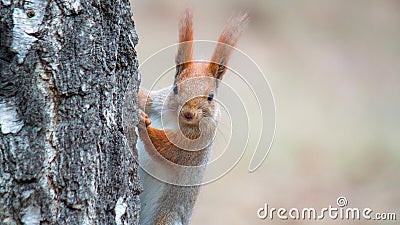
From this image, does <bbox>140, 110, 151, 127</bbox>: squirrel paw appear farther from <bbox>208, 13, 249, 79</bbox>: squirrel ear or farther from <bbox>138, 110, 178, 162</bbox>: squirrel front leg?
<bbox>208, 13, 249, 79</bbox>: squirrel ear

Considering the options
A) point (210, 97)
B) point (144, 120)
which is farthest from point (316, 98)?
point (144, 120)

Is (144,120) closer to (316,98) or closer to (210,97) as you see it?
(210,97)

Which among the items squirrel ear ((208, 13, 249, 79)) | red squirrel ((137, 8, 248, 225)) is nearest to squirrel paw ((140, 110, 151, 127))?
red squirrel ((137, 8, 248, 225))

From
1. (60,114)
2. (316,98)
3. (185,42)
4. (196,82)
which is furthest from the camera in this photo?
(316,98)

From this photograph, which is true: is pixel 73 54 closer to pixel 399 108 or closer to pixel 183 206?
pixel 183 206

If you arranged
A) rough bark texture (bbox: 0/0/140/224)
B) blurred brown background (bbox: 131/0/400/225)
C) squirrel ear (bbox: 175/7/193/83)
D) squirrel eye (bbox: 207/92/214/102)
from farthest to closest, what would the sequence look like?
blurred brown background (bbox: 131/0/400/225), squirrel eye (bbox: 207/92/214/102), squirrel ear (bbox: 175/7/193/83), rough bark texture (bbox: 0/0/140/224)

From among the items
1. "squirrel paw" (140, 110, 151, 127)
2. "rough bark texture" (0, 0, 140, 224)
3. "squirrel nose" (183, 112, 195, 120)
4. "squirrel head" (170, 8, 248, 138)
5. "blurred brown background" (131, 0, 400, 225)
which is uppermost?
"blurred brown background" (131, 0, 400, 225)

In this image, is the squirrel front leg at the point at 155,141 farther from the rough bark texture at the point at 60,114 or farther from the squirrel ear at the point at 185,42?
the rough bark texture at the point at 60,114

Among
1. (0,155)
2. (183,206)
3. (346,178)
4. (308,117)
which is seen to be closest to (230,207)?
(346,178)
